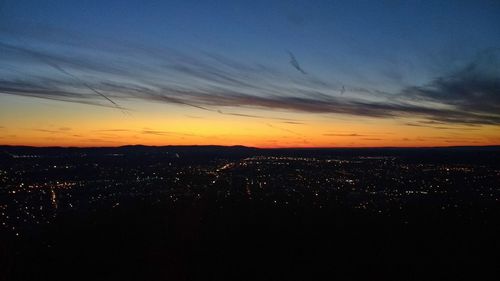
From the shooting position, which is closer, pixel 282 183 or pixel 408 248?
pixel 408 248

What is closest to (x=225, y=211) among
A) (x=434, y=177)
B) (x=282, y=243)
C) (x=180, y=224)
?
(x=180, y=224)

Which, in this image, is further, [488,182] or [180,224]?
[488,182]

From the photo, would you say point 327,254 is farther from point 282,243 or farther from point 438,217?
point 438,217

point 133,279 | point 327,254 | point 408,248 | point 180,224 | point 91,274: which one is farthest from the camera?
point 180,224

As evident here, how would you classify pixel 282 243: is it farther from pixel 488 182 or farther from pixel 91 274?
pixel 488 182

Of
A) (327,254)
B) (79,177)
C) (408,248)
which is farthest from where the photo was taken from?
(79,177)

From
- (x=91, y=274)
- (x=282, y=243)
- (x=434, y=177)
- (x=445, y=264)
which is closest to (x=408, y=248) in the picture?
(x=445, y=264)

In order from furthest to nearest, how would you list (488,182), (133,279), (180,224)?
(488,182), (180,224), (133,279)

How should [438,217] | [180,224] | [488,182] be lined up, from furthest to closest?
1. [488,182]
2. [438,217]
3. [180,224]
